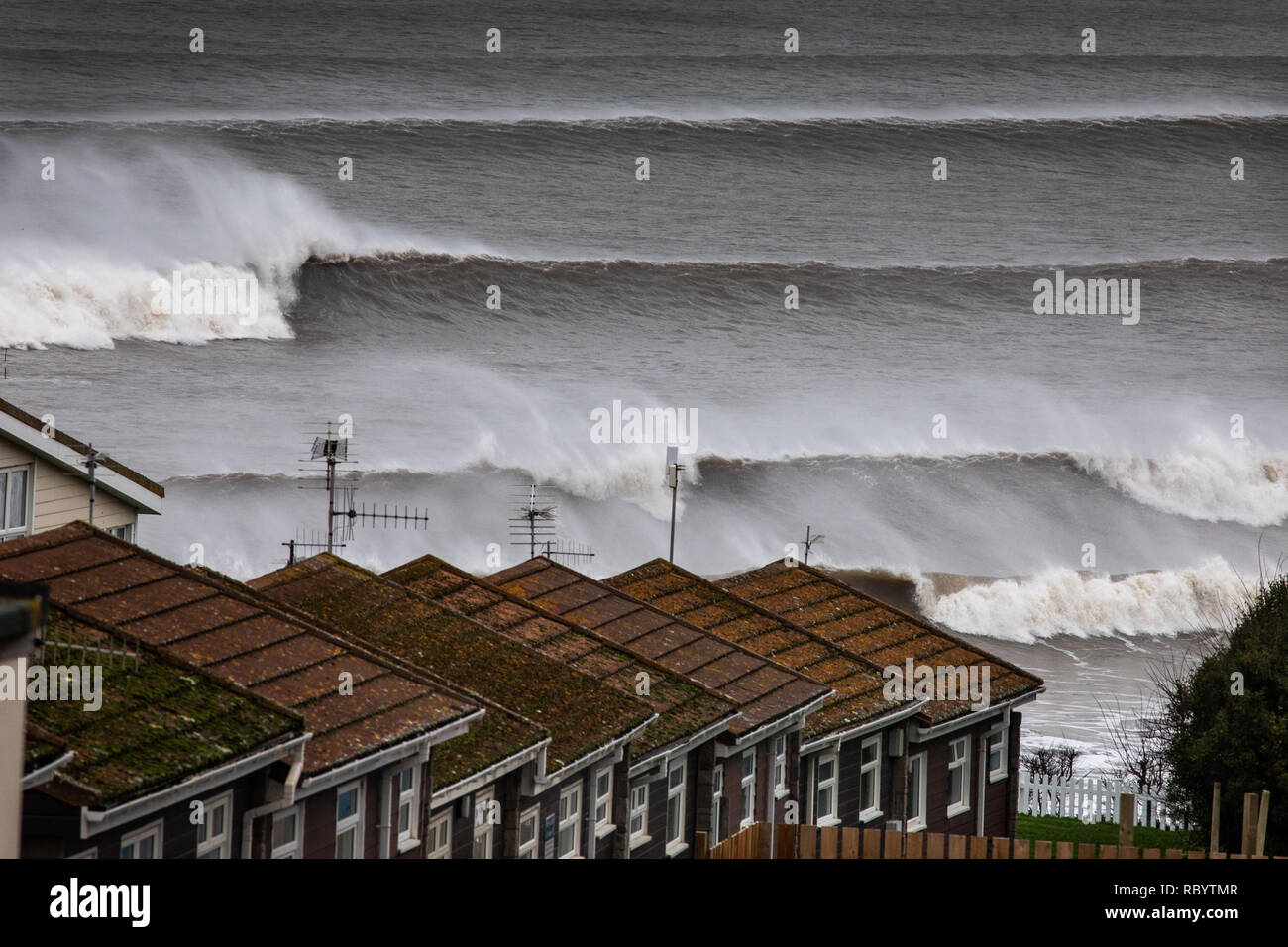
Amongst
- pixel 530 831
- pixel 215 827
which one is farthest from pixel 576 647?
pixel 215 827

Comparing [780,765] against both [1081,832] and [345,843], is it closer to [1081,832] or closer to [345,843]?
[345,843]

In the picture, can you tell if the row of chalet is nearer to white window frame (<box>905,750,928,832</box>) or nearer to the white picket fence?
white window frame (<box>905,750,928,832</box>)

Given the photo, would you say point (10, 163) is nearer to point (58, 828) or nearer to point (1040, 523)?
point (1040, 523)

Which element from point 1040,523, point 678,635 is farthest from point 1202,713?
point 1040,523

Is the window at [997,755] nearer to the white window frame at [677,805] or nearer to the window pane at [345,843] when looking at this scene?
the white window frame at [677,805]

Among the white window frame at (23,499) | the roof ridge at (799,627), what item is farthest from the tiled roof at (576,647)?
the white window frame at (23,499)

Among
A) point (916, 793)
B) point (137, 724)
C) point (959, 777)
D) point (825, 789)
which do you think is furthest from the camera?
point (959, 777)

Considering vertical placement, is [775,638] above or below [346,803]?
above
